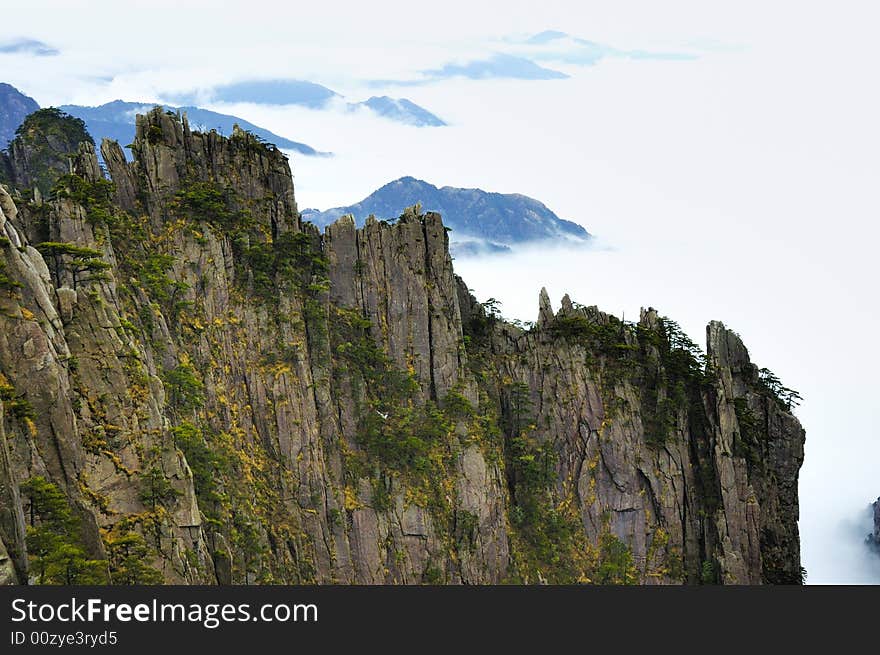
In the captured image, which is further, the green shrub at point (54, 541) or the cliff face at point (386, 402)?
the cliff face at point (386, 402)

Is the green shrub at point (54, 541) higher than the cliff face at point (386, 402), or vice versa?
the cliff face at point (386, 402)

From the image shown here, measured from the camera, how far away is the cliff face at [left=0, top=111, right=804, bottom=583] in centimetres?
7494

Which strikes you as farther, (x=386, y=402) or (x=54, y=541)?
(x=386, y=402)

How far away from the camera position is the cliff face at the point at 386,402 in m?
74.9

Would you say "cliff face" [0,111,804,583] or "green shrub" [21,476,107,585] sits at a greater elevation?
"cliff face" [0,111,804,583]

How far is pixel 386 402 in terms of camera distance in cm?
9181

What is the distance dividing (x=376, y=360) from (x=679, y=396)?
31.1m

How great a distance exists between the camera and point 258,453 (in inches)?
3278

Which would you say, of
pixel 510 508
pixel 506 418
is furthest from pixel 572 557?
pixel 506 418

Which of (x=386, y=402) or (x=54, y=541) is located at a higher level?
(x=386, y=402)

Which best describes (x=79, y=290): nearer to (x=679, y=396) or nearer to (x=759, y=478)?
(x=679, y=396)

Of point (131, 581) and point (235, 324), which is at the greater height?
point (235, 324)

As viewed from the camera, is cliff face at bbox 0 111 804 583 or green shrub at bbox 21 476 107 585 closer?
green shrub at bbox 21 476 107 585

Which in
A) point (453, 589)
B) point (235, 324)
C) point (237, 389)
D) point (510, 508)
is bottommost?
point (453, 589)
